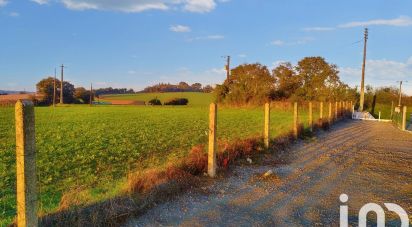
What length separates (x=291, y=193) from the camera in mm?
6359

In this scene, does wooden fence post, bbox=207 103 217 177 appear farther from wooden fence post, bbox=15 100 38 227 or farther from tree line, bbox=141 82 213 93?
tree line, bbox=141 82 213 93

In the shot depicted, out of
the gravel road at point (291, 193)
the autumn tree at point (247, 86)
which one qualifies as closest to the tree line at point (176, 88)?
the autumn tree at point (247, 86)

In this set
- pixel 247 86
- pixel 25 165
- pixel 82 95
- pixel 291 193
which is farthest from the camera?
pixel 82 95

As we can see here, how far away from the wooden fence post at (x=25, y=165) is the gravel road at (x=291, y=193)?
133cm

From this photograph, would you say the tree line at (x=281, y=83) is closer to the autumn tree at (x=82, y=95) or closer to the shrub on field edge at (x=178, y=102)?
the shrub on field edge at (x=178, y=102)

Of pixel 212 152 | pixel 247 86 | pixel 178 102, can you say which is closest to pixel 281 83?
pixel 247 86

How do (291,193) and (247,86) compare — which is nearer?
(291,193)

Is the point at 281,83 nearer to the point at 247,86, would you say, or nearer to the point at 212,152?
the point at 247,86

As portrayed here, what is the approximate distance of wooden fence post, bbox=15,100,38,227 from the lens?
3650mm

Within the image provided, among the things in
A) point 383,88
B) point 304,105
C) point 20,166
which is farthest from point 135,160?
point 383,88

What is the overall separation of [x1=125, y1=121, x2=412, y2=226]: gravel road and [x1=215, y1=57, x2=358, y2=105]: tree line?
39.1m

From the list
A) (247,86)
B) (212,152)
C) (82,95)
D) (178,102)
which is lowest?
(178,102)

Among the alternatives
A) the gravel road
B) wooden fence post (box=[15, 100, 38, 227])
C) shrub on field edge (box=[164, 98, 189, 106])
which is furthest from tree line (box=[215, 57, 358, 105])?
wooden fence post (box=[15, 100, 38, 227])

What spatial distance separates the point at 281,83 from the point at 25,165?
173 ft
